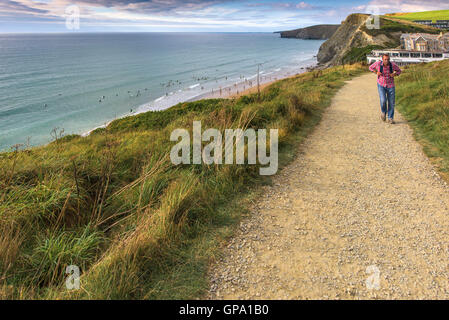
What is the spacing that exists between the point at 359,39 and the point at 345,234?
69573 millimetres

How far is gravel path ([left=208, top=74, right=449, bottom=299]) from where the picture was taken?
2.90 m

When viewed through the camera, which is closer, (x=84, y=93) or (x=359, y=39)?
(x=84, y=93)

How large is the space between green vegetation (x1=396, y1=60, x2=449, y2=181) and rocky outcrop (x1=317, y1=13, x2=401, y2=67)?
169 ft

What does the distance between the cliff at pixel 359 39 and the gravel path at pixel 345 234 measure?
4560 cm

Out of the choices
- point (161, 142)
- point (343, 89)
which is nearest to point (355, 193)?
point (161, 142)

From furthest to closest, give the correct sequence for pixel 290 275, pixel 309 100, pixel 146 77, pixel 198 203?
1. pixel 146 77
2. pixel 309 100
3. pixel 198 203
4. pixel 290 275

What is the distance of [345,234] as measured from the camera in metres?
3.75

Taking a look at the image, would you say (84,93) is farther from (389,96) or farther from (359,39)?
(359,39)

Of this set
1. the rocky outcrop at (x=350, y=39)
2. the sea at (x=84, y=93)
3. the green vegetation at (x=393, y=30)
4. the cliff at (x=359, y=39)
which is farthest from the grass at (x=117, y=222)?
the green vegetation at (x=393, y=30)

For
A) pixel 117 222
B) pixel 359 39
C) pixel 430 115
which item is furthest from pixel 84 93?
pixel 359 39

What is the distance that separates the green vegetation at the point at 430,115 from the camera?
650 cm

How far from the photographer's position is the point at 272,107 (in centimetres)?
963

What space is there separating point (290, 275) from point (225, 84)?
136 ft
